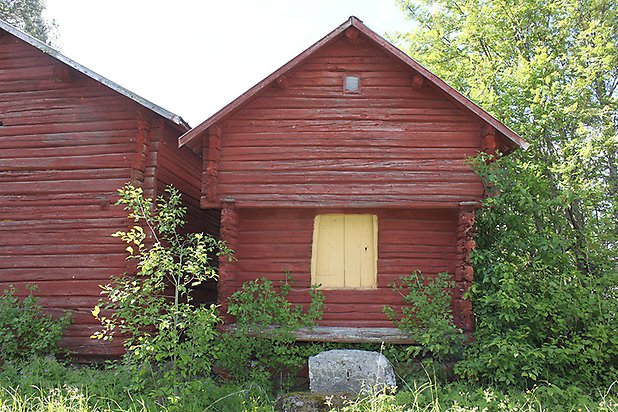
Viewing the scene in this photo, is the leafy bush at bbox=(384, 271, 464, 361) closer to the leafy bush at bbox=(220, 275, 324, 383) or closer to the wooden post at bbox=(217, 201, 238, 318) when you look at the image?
the leafy bush at bbox=(220, 275, 324, 383)

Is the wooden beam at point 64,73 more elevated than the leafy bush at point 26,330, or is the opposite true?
the wooden beam at point 64,73

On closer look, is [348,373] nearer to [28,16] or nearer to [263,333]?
[263,333]

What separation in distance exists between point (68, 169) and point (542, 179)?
379 inches

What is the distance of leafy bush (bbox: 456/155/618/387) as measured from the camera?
25.3ft

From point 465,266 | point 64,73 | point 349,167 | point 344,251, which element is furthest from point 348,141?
point 64,73

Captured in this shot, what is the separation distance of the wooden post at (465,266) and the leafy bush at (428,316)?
182 mm

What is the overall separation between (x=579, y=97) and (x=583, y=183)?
251cm

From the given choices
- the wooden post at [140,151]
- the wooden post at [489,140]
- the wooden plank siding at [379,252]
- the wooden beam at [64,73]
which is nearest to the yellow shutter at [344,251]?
the wooden plank siding at [379,252]

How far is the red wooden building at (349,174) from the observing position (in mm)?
9102

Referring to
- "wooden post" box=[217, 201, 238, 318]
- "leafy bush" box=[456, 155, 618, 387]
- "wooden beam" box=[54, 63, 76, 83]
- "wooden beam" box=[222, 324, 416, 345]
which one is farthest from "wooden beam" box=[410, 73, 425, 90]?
"wooden beam" box=[54, 63, 76, 83]

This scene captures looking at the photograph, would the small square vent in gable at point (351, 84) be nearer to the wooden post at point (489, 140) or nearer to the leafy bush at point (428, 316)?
the wooden post at point (489, 140)

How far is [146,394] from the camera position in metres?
6.76

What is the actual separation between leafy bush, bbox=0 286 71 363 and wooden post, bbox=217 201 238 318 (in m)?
2.91

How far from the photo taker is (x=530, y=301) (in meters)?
8.15
